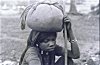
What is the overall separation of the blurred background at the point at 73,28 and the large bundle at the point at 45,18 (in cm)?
231

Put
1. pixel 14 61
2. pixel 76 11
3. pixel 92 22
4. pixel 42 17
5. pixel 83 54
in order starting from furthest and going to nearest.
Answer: pixel 76 11 < pixel 92 22 < pixel 83 54 < pixel 14 61 < pixel 42 17

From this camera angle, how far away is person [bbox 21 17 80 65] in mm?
3826

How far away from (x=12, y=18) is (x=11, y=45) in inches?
233

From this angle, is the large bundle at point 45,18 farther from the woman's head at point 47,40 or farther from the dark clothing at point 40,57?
the dark clothing at point 40,57

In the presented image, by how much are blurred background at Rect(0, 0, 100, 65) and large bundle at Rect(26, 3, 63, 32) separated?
7.58ft

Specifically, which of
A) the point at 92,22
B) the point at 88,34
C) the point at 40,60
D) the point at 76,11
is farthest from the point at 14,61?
the point at 76,11

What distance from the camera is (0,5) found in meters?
16.7

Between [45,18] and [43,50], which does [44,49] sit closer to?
[43,50]

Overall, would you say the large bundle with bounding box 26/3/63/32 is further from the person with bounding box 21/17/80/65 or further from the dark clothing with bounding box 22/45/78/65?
the dark clothing with bounding box 22/45/78/65

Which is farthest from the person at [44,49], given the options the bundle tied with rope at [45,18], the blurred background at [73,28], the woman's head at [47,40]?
the blurred background at [73,28]

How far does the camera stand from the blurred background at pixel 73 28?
25.9ft

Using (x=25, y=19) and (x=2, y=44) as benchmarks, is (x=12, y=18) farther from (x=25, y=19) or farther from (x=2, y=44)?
(x=25, y=19)

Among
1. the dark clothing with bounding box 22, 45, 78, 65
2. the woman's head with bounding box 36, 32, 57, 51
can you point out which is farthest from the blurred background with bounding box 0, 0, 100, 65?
the woman's head with bounding box 36, 32, 57, 51

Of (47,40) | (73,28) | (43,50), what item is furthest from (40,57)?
(73,28)
